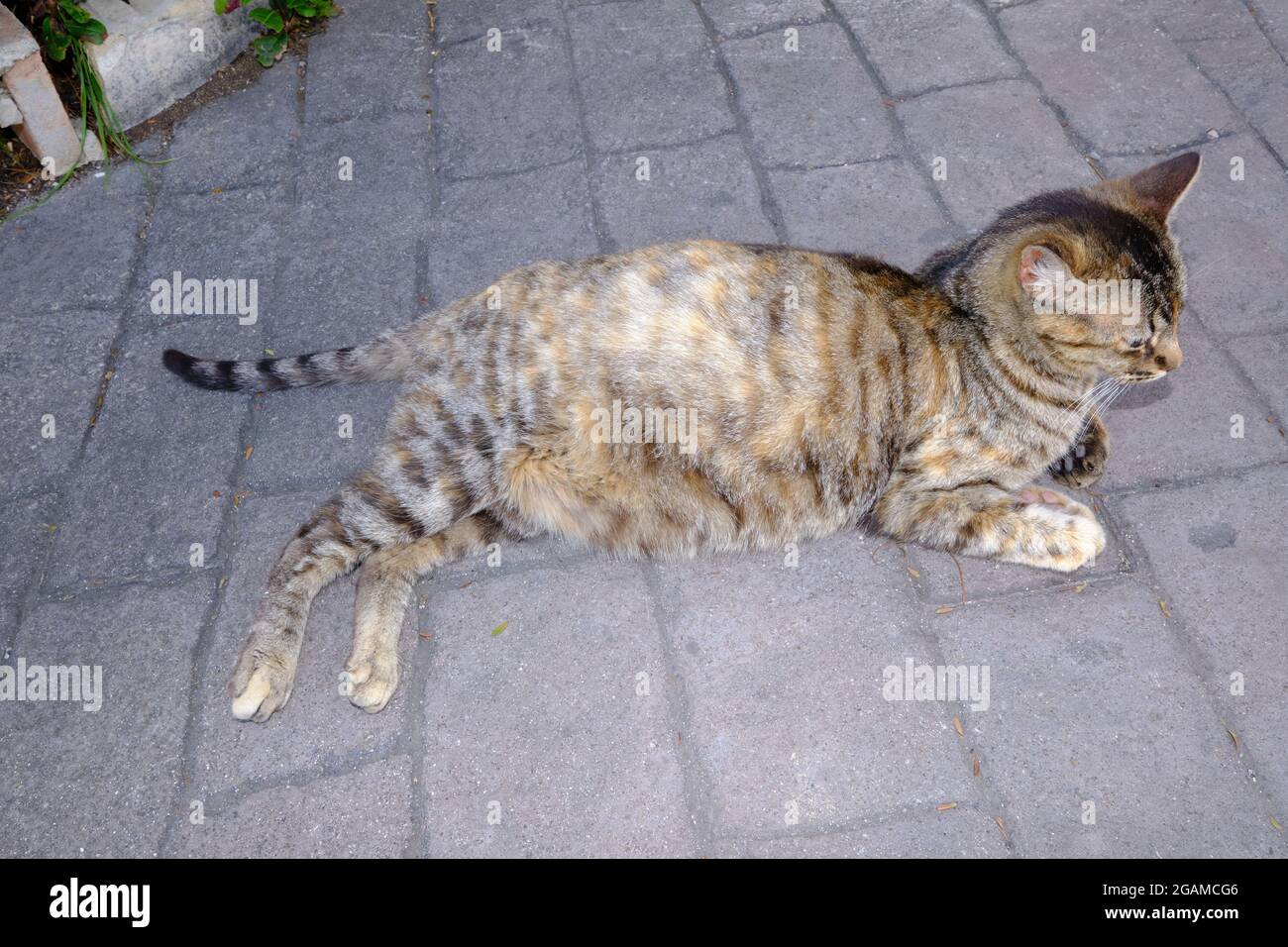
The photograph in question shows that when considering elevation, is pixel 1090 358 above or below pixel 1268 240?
above

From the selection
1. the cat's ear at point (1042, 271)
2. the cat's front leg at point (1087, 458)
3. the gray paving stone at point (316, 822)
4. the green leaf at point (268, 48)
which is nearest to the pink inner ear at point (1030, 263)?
the cat's ear at point (1042, 271)

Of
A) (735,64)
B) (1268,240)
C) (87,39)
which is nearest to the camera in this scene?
(1268,240)

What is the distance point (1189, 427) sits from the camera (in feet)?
12.1

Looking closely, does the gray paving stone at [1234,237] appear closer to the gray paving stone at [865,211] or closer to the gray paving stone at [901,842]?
the gray paving stone at [865,211]

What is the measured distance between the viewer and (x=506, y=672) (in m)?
3.24

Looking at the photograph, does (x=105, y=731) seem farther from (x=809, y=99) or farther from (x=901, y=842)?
(x=809, y=99)

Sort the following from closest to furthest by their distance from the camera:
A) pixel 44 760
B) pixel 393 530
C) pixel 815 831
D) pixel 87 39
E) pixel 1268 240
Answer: pixel 815 831 < pixel 44 760 < pixel 393 530 < pixel 1268 240 < pixel 87 39

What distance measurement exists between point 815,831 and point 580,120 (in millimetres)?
3610

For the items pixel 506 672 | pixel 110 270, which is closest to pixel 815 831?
pixel 506 672

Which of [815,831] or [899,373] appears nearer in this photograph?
[815,831]

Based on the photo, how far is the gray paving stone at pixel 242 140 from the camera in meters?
4.77

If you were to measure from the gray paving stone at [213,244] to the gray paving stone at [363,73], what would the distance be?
0.66 meters

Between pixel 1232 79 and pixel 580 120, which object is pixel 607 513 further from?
pixel 1232 79

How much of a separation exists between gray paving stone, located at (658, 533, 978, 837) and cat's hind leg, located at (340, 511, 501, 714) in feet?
2.40
